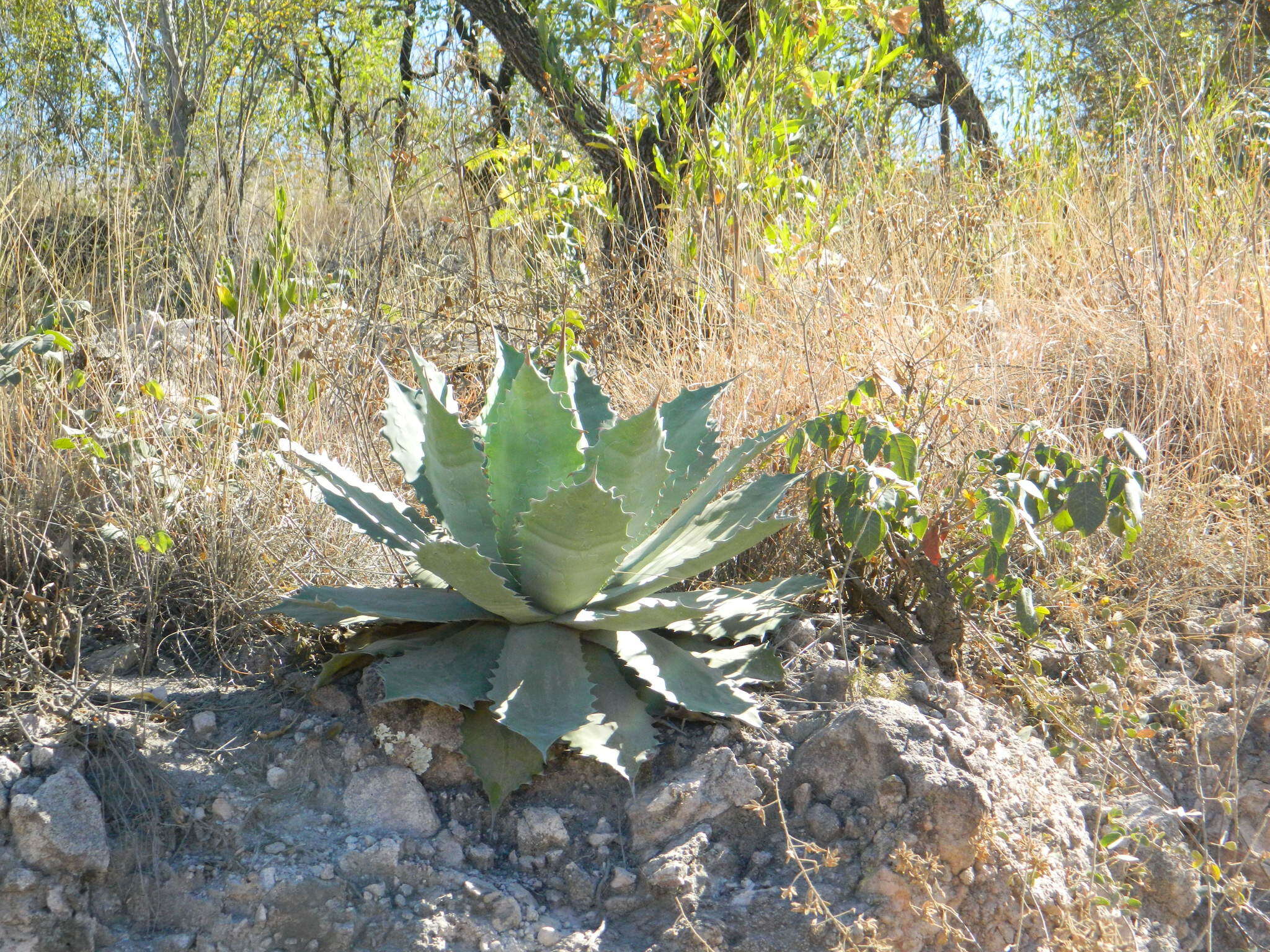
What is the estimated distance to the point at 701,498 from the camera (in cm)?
212

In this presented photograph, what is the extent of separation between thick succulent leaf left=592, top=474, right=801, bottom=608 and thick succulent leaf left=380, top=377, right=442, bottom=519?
0.43 metres

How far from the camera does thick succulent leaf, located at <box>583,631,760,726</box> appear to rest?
191cm

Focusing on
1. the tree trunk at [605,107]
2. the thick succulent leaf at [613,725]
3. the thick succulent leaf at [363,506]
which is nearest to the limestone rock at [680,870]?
the thick succulent leaf at [613,725]

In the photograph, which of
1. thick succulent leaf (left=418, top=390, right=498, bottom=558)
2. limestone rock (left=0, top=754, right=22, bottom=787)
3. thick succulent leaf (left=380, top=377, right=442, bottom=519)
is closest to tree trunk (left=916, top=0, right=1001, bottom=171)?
thick succulent leaf (left=380, top=377, right=442, bottom=519)

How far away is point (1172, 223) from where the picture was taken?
11.1 ft

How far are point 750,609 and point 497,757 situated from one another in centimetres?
61

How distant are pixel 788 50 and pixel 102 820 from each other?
10.8ft

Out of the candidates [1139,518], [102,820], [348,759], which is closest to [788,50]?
[1139,518]

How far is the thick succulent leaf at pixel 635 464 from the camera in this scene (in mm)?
1928

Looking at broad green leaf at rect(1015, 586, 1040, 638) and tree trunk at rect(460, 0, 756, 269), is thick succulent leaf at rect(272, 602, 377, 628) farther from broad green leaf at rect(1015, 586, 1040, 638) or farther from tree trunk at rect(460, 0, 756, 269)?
tree trunk at rect(460, 0, 756, 269)

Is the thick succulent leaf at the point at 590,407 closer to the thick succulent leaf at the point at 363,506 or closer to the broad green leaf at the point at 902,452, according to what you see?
the thick succulent leaf at the point at 363,506

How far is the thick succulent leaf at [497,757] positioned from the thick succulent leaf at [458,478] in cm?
36

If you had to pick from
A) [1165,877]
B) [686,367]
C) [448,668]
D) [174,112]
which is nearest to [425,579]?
[448,668]

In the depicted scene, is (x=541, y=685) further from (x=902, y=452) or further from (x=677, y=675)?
(x=902, y=452)
